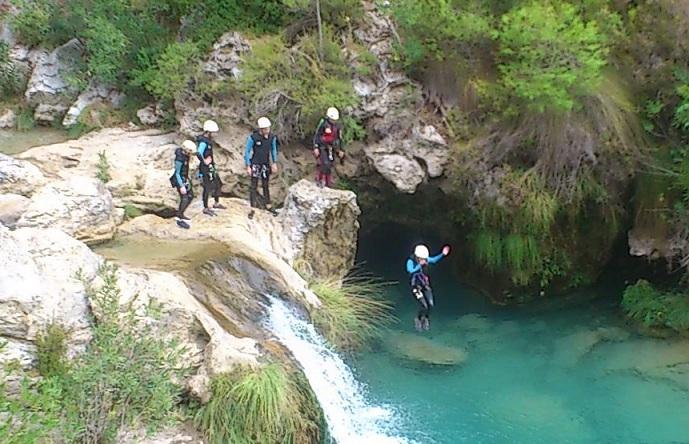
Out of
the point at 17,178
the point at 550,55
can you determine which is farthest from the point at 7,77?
the point at 550,55

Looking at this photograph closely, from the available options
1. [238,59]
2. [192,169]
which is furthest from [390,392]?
[238,59]

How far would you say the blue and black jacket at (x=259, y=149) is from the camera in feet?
35.1

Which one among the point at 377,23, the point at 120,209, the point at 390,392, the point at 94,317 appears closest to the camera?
the point at 94,317

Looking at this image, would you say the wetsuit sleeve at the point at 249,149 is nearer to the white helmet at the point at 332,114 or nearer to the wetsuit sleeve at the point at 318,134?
the wetsuit sleeve at the point at 318,134

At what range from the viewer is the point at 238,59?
12344mm

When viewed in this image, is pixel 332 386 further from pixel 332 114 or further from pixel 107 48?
pixel 107 48

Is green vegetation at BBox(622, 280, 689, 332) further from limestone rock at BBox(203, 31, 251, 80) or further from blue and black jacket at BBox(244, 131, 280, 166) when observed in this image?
limestone rock at BBox(203, 31, 251, 80)

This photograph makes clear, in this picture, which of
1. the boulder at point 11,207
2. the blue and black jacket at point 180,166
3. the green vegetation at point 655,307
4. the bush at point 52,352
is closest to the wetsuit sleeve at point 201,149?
the blue and black jacket at point 180,166

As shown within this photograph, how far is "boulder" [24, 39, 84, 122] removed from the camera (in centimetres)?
1591

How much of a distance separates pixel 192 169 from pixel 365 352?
4.11 m

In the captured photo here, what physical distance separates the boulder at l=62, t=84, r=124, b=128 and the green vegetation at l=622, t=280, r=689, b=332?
35.3 feet

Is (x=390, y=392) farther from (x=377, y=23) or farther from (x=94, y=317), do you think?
(x=377, y=23)

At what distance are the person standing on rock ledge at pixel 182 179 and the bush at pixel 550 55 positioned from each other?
481cm

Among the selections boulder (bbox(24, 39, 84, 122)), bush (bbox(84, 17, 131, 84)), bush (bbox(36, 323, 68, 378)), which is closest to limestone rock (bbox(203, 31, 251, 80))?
bush (bbox(84, 17, 131, 84))
